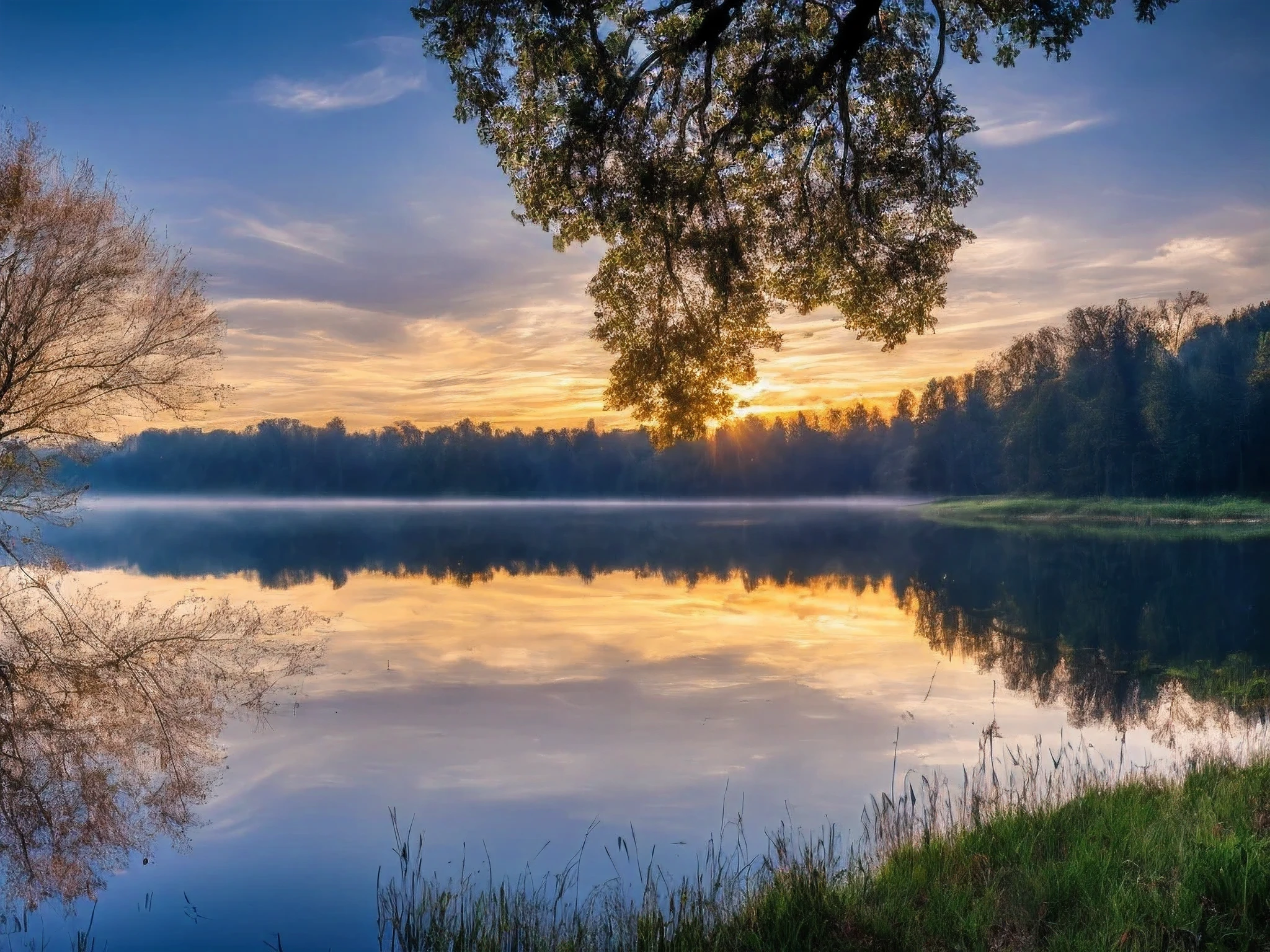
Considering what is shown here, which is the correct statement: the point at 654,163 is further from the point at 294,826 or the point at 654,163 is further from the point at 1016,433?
the point at 1016,433

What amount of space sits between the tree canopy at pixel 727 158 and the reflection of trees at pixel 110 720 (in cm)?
860

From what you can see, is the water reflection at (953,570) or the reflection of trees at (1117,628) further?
the water reflection at (953,570)

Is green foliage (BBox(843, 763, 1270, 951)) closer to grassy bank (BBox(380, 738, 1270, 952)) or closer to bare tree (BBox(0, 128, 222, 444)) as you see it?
grassy bank (BBox(380, 738, 1270, 952))

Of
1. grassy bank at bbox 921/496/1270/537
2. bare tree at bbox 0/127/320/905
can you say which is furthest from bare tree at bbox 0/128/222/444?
grassy bank at bbox 921/496/1270/537

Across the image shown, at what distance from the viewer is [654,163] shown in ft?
45.2

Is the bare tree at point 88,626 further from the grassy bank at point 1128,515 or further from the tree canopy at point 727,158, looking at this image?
the grassy bank at point 1128,515

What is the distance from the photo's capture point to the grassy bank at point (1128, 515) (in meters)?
52.2

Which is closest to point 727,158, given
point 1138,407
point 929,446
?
point 1138,407

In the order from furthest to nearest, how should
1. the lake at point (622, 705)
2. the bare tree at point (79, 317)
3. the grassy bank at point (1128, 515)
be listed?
the grassy bank at point (1128, 515)
the bare tree at point (79, 317)
the lake at point (622, 705)

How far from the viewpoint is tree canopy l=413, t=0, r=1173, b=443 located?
12.7 meters

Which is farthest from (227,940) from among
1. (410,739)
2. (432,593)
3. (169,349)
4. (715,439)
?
(715,439)

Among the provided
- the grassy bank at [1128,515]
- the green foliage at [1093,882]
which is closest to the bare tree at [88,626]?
the green foliage at [1093,882]

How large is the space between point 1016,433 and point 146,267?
2718 inches

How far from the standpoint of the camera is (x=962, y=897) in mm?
5395
